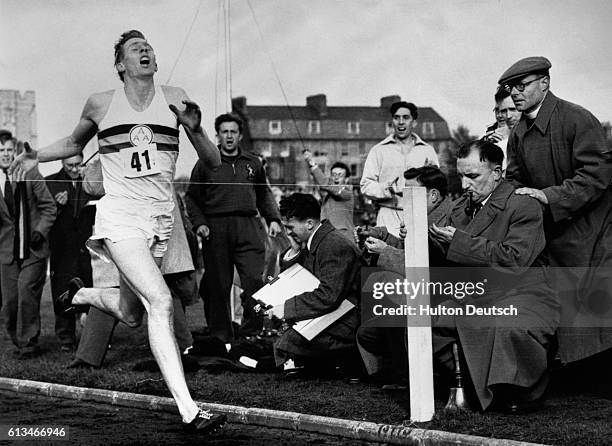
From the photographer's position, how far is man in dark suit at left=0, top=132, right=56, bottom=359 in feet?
36.1

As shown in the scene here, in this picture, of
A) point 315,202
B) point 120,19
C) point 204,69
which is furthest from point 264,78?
point 315,202

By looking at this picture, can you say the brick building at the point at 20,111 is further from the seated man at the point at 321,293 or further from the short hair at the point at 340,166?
the seated man at the point at 321,293

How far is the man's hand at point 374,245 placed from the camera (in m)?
7.45

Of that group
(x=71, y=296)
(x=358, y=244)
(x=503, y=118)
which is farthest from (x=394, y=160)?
(x=71, y=296)

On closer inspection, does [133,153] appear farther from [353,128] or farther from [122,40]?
[353,128]

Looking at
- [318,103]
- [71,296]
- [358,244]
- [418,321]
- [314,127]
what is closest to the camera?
[418,321]

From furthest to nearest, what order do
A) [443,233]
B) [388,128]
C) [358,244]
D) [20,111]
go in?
[20,111], [388,128], [358,244], [443,233]

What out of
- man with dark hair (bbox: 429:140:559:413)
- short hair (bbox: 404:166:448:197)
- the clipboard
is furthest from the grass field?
short hair (bbox: 404:166:448:197)

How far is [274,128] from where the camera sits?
10820 mm

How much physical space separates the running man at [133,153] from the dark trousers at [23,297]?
118 inches

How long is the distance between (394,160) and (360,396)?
2.43m

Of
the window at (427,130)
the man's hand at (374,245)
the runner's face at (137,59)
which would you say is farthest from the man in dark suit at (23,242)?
the man's hand at (374,245)

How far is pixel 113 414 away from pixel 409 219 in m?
2.51

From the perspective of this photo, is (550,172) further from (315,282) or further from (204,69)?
(204,69)
